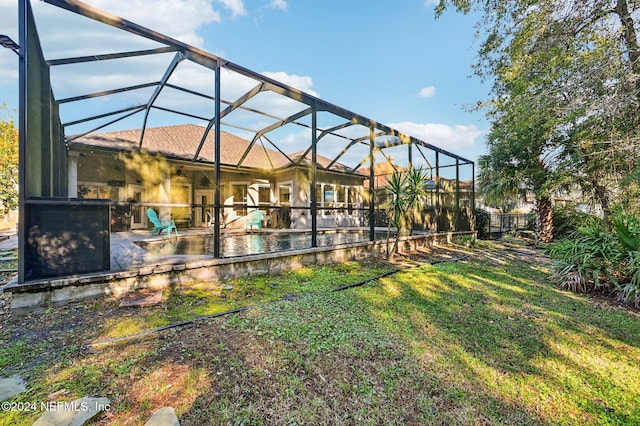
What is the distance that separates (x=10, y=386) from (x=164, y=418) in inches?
51.5

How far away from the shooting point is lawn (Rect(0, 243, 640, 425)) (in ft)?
6.25

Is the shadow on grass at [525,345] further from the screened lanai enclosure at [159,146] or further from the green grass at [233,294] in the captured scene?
the screened lanai enclosure at [159,146]

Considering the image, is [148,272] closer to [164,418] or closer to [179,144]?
[164,418]

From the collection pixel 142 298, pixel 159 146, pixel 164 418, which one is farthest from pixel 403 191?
pixel 159 146

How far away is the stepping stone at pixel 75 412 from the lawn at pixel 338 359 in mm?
93

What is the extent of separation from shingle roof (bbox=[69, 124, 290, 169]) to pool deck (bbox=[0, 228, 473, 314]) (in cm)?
458

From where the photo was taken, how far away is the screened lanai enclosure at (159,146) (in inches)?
138

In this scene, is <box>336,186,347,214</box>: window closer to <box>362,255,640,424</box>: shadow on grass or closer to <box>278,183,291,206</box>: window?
<box>278,183,291,206</box>: window

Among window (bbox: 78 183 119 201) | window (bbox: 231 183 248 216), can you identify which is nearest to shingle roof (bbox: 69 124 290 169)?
window (bbox: 231 183 248 216)

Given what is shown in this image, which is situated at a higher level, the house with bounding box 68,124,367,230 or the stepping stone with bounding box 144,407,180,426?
the house with bounding box 68,124,367,230

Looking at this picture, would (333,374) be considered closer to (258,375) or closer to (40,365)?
(258,375)

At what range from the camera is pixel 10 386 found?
77.7 inches

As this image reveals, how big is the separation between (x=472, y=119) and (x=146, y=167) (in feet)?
43.1

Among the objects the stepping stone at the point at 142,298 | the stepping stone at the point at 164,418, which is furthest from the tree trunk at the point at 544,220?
the stepping stone at the point at 164,418
